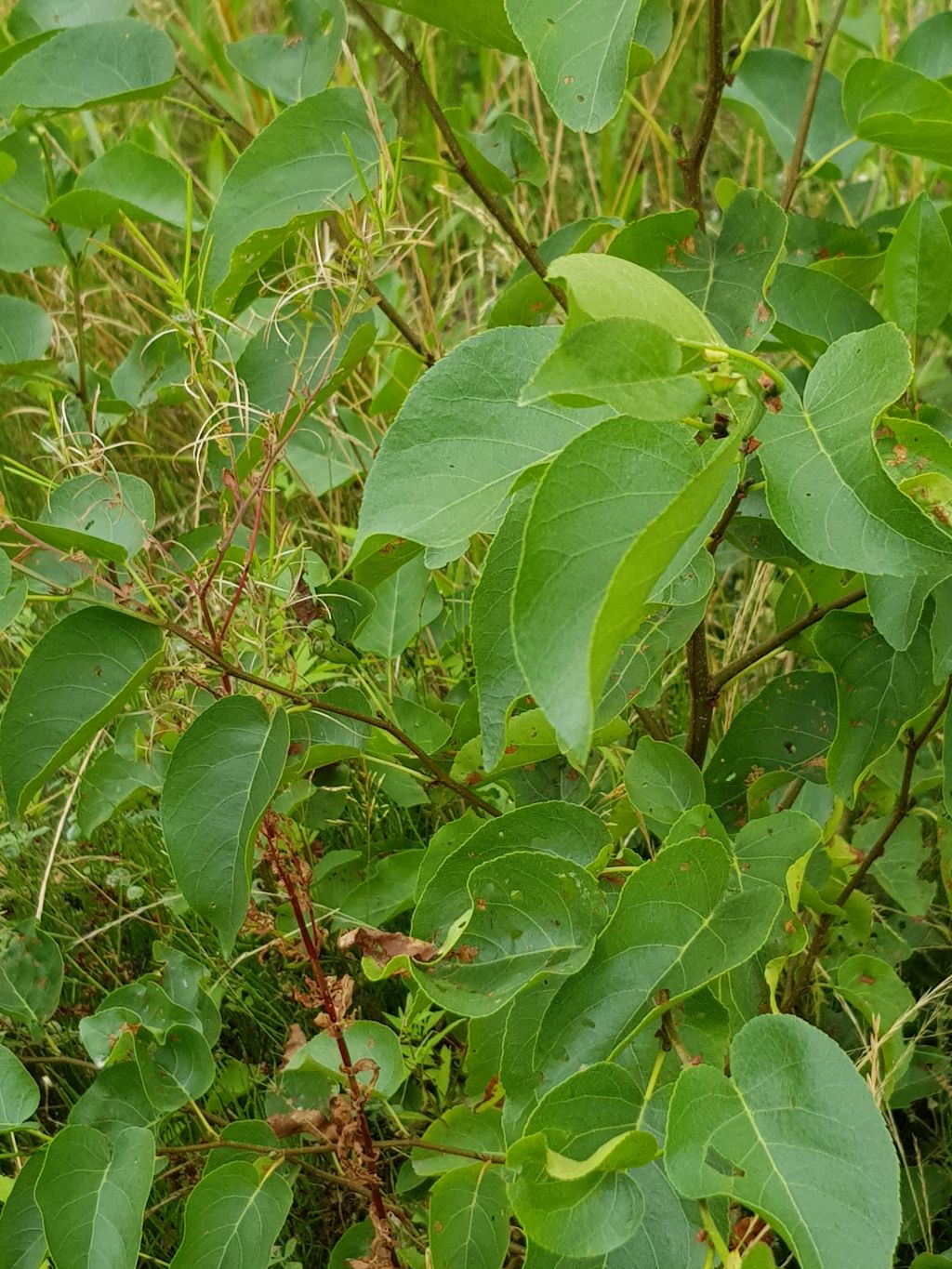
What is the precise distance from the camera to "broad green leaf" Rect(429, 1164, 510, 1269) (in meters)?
0.84

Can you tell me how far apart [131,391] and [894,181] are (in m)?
1.11

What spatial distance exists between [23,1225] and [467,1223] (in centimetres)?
28

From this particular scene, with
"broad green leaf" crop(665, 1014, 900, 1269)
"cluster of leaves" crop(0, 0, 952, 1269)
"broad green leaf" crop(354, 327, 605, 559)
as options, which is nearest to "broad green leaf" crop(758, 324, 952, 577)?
"cluster of leaves" crop(0, 0, 952, 1269)

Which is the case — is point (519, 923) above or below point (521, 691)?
below

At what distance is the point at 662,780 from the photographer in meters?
0.90

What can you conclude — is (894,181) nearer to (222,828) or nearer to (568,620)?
(222,828)

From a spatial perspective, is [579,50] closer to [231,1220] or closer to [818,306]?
[818,306]

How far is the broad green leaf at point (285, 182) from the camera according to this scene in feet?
2.77

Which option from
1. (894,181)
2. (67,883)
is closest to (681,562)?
(67,883)

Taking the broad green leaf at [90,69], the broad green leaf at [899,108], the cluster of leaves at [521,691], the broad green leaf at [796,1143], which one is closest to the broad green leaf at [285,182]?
the cluster of leaves at [521,691]

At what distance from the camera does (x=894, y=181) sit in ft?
5.72

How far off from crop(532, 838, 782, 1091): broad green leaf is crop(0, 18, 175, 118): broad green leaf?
640mm

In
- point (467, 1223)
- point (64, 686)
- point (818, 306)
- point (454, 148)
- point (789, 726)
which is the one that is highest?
point (454, 148)

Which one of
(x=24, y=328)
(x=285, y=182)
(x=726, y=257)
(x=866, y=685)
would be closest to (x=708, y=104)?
(x=726, y=257)
